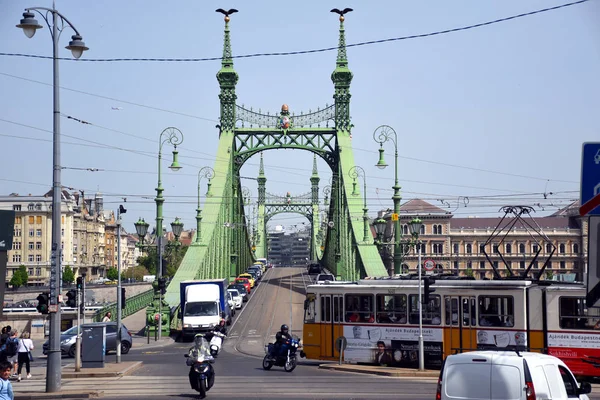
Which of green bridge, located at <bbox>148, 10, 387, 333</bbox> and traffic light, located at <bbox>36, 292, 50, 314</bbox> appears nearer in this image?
traffic light, located at <bbox>36, 292, 50, 314</bbox>

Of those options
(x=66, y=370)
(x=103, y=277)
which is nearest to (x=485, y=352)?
(x=66, y=370)

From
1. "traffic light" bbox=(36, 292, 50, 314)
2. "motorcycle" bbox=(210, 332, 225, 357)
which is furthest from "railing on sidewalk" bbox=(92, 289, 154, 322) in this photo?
"traffic light" bbox=(36, 292, 50, 314)

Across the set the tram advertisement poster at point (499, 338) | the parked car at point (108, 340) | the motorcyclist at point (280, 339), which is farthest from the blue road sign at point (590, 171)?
the parked car at point (108, 340)

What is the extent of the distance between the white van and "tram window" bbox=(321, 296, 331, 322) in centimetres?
1522

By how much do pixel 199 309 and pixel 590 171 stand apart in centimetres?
3259

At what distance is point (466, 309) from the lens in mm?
24156

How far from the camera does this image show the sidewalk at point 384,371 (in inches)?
928

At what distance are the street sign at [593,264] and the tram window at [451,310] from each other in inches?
611

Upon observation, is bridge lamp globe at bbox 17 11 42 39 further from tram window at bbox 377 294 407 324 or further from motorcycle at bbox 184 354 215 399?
tram window at bbox 377 294 407 324

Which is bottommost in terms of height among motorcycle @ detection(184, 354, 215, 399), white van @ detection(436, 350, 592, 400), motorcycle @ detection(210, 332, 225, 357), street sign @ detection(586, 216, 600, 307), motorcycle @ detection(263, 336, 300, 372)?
motorcycle @ detection(263, 336, 300, 372)

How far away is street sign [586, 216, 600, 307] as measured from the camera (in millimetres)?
8633

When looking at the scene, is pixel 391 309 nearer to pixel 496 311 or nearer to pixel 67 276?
pixel 496 311

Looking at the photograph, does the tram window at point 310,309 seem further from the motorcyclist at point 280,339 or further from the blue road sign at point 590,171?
the blue road sign at point 590,171

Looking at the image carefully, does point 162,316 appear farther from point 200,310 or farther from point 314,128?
point 314,128
